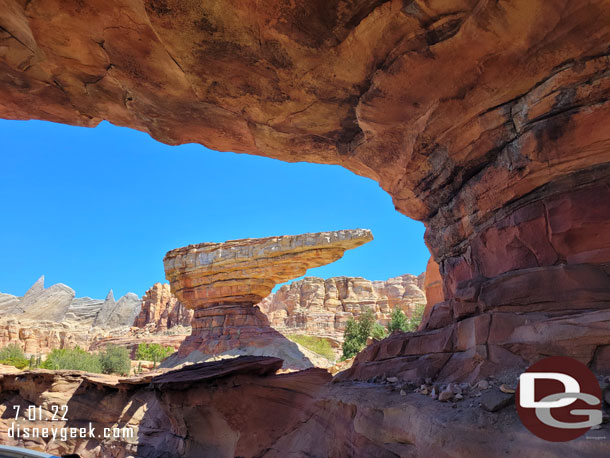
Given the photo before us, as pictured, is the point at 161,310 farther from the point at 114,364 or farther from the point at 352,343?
the point at 352,343

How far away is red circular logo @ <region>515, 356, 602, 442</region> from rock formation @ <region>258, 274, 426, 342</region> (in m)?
46.1

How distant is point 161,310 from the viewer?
63.8 m

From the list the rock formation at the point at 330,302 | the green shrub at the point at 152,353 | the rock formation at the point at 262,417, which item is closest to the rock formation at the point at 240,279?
the green shrub at the point at 152,353

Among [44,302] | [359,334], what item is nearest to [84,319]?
[44,302]

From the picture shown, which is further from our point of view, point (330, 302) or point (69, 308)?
point (69, 308)

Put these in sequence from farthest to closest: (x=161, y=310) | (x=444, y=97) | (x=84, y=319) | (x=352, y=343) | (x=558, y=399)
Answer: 1. (x=84, y=319)
2. (x=161, y=310)
3. (x=352, y=343)
4. (x=444, y=97)
5. (x=558, y=399)

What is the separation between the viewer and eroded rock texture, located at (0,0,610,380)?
3.87 metres

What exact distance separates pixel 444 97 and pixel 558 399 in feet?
12.5

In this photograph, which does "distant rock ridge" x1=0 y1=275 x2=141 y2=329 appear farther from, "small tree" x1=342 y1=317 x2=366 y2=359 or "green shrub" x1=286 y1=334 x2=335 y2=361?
"small tree" x1=342 y1=317 x2=366 y2=359

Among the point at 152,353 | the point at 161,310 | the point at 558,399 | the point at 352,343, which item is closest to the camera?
the point at 558,399

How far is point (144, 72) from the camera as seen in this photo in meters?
5.53

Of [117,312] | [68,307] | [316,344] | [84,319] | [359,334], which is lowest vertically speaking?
Result: [316,344]

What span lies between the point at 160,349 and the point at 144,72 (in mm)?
33589

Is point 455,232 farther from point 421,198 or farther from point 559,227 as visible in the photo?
point 559,227
